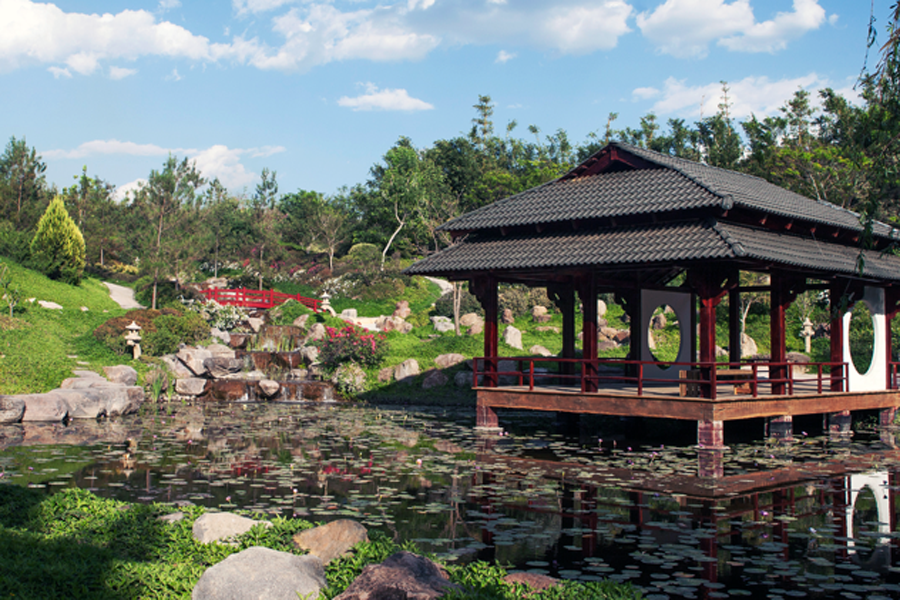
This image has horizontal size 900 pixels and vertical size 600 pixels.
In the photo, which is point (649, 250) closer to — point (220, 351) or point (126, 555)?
point (126, 555)

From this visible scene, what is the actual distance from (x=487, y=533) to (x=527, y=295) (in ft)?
104

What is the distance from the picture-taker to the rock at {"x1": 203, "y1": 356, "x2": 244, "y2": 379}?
24.9 m

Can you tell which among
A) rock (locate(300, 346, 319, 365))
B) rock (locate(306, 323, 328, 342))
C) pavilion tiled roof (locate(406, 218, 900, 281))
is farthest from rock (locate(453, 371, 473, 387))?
pavilion tiled roof (locate(406, 218, 900, 281))

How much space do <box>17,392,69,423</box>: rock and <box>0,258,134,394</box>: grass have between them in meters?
1.69

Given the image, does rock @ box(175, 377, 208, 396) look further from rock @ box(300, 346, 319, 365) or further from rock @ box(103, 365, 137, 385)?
rock @ box(300, 346, 319, 365)

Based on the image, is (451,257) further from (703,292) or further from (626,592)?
(626,592)

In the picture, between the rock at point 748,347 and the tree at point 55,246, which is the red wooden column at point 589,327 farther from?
the tree at point 55,246

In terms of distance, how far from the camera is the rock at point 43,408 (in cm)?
1683

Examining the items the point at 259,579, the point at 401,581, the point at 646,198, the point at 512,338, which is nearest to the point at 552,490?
the point at 401,581

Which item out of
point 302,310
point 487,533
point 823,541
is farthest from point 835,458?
point 302,310

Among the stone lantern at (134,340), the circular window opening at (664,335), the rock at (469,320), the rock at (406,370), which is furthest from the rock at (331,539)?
the rock at (469,320)

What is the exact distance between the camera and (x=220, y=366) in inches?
990

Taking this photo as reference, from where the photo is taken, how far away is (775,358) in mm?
A: 15773

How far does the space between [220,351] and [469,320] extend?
11.9 m
